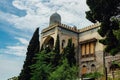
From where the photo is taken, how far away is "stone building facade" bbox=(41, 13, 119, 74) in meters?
38.5

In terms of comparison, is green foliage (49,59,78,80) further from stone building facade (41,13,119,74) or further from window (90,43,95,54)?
window (90,43,95,54)

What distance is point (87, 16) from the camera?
2591cm

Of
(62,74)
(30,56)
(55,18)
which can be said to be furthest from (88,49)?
(62,74)

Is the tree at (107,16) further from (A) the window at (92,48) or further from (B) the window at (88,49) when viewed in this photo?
(B) the window at (88,49)

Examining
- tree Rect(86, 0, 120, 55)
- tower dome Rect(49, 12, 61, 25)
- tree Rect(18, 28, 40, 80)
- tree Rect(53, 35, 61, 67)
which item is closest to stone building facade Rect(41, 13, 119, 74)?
tower dome Rect(49, 12, 61, 25)

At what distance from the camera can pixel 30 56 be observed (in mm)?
36750

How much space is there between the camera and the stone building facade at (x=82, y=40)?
3853cm

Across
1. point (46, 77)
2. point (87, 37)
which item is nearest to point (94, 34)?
point (87, 37)

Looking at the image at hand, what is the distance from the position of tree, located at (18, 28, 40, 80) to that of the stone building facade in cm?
458

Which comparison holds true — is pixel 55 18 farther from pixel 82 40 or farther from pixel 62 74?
pixel 62 74

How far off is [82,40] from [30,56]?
9.61 meters

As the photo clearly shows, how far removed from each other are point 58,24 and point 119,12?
60.3 feet

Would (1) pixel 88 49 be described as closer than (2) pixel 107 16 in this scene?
No

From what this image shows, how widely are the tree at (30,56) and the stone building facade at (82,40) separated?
15.0 ft
